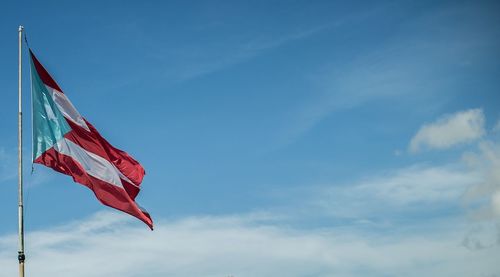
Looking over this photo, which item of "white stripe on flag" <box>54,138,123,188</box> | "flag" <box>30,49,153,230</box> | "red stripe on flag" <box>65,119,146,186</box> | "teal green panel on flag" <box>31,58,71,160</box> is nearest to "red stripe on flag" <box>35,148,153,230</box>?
"flag" <box>30,49,153,230</box>

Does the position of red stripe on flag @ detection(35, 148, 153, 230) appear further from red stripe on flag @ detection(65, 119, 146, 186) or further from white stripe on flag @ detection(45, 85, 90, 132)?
white stripe on flag @ detection(45, 85, 90, 132)

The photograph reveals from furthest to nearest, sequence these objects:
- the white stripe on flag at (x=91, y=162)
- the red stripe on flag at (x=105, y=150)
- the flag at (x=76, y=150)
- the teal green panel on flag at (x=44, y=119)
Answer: the red stripe on flag at (x=105, y=150) → the white stripe on flag at (x=91, y=162) → the flag at (x=76, y=150) → the teal green panel on flag at (x=44, y=119)

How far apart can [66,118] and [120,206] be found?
5.34 meters

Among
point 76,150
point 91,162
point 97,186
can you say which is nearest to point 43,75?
point 76,150

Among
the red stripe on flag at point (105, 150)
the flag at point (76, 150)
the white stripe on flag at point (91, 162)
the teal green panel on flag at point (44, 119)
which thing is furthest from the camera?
the red stripe on flag at point (105, 150)

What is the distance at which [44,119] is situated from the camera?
3728cm

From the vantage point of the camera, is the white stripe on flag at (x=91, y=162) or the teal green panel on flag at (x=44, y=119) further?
the white stripe on flag at (x=91, y=162)

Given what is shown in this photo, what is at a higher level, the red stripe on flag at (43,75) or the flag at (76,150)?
the red stripe on flag at (43,75)

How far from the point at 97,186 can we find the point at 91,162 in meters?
1.38

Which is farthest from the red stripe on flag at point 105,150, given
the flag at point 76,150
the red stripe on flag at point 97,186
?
the red stripe on flag at point 97,186

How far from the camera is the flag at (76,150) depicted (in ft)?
121

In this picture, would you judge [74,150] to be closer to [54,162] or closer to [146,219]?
[54,162]

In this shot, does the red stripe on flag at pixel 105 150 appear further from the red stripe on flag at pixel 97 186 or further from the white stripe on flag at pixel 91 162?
the red stripe on flag at pixel 97 186

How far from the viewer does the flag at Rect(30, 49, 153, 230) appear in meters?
36.9
